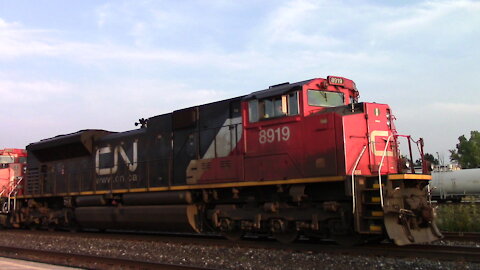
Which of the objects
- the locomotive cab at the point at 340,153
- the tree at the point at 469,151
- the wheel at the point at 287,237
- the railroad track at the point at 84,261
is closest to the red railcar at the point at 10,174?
the railroad track at the point at 84,261

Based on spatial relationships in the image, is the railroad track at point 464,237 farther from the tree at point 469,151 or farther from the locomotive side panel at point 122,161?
the tree at point 469,151

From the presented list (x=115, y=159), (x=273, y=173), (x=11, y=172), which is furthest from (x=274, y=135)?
(x=11, y=172)

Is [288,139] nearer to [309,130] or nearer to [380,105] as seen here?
[309,130]

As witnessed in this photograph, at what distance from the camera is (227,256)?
861 centimetres

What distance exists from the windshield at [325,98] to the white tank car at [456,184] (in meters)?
19.8

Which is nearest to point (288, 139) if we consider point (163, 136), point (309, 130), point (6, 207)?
point (309, 130)

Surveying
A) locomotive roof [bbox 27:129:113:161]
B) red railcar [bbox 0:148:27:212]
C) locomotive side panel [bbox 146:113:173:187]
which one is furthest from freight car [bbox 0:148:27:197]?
locomotive side panel [bbox 146:113:173:187]

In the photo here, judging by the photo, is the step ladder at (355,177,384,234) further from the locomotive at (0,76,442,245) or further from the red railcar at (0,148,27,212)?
the red railcar at (0,148,27,212)

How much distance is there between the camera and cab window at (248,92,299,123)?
31.4 feet

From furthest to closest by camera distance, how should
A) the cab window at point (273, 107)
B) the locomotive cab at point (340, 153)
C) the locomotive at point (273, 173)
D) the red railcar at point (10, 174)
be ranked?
the red railcar at point (10, 174) < the cab window at point (273, 107) < the locomotive at point (273, 173) < the locomotive cab at point (340, 153)

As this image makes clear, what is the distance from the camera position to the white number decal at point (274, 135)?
31.5 ft

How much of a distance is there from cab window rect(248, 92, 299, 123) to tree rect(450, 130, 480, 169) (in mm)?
64808

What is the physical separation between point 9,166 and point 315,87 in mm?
14972

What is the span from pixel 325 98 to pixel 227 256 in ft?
13.6
